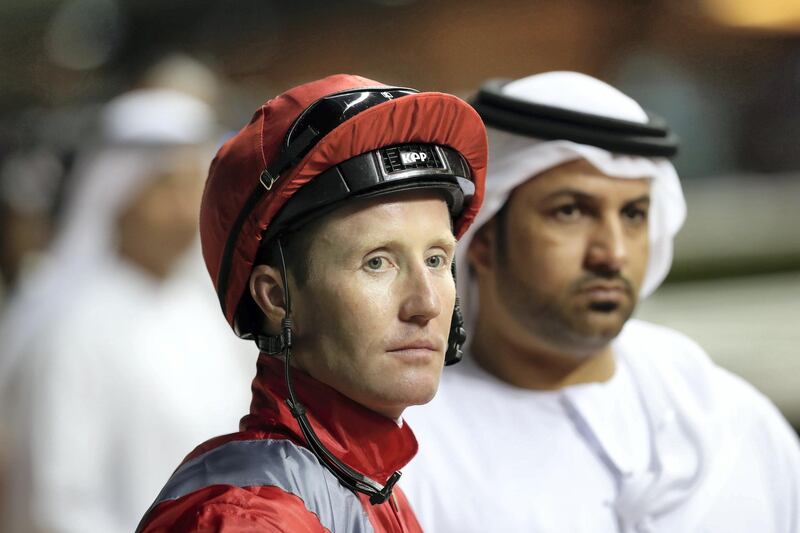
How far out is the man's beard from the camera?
2492 mm

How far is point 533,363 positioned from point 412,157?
918 mm

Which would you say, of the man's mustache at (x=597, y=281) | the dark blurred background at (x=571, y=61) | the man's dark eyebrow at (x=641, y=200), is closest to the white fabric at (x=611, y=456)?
the man's mustache at (x=597, y=281)

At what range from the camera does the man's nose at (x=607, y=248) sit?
2.48 meters

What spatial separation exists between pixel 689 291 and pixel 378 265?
8168 mm

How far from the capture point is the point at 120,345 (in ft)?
14.4

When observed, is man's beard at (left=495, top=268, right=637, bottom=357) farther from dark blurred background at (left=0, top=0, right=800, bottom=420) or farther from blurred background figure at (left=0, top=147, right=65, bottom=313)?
dark blurred background at (left=0, top=0, right=800, bottom=420)

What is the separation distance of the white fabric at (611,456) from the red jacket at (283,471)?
0.51m

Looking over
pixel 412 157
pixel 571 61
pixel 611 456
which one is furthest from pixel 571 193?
pixel 571 61

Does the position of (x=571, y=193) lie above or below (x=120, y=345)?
above

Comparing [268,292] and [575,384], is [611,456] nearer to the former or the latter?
[575,384]

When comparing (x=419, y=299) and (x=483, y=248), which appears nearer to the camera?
(x=419, y=299)

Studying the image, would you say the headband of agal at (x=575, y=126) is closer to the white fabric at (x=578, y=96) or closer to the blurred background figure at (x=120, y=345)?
Answer: the white fabric at (x=578, y=96)

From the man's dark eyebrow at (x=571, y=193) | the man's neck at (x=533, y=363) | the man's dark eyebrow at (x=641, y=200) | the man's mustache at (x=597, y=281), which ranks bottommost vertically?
the man's neck at (x=533, y=363)

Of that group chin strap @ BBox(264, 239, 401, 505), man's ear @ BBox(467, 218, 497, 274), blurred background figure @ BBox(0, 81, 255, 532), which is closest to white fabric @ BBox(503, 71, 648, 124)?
man's ear @ BBox(467, 218, 497, 274)
